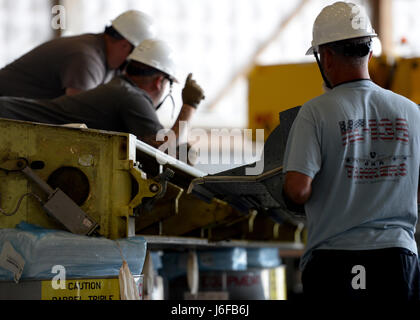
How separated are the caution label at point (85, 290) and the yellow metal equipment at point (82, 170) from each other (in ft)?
0.70

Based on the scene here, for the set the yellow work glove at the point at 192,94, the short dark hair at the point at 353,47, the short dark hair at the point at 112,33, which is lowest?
the short dark hair at the point at 353,47

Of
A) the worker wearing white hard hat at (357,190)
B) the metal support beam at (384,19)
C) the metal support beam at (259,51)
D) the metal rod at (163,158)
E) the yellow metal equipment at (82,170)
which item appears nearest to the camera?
the worker wearing white hard hat at (357,190)

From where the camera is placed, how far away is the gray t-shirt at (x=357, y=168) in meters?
2.12

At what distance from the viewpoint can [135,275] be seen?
2729mm

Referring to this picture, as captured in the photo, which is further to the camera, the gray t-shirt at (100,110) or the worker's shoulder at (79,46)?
the worker's shoulder at (79,46)

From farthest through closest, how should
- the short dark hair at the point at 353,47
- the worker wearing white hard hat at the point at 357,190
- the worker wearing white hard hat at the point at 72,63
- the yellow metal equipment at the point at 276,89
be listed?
1. the yellow metal equipment at the point at 276,89
2. the worker wearing white hard hat at the point at 72,63
3. the short dark hair at the point at 353,47
4. the worker wearing white hard hat at the point at 357,190

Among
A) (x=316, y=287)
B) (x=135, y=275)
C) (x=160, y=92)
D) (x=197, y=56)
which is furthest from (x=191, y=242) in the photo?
(x=197, y=56)

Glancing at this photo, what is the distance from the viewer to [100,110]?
11.8 feet

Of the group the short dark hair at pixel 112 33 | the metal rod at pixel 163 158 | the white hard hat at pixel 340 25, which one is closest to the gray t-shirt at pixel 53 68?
the short dark hair at pixel 112 33

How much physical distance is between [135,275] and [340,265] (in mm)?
916

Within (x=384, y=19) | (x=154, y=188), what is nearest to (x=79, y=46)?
(x=154, y=188)

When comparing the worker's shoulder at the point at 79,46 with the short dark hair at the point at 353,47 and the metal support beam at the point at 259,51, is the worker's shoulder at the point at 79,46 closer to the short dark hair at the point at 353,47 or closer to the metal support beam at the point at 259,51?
the short dark hair at the point at 353,47

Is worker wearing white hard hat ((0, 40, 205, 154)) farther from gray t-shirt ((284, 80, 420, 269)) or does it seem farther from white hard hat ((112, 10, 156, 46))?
gray t-shirt ((284, 80, 420, 269))

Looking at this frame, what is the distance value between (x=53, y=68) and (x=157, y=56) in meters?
0.70
